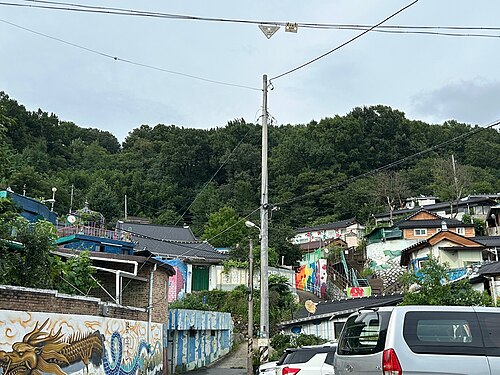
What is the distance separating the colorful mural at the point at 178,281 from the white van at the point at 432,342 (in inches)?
1353

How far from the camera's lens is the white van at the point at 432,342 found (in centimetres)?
681

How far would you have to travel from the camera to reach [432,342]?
275 inches

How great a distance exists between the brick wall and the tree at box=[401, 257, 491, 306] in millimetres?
8656

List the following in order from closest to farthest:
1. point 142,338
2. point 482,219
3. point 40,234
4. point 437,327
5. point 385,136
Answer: point 437,327
point 40,234
point 142,338
point 482,219
point 385,136

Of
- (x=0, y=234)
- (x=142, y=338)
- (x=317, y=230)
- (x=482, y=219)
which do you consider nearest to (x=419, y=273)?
(x=142, y=338)

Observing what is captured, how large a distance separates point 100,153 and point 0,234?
5752 cm

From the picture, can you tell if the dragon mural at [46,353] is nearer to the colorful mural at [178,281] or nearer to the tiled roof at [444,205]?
the colorful mural at [178,281]

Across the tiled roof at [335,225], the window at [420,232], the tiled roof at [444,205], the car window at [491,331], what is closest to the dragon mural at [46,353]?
the car window at [491,331]

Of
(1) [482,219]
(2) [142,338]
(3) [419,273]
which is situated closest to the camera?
(3) [419,273]

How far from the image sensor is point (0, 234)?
43.9 feet

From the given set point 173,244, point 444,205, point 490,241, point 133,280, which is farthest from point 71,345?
point 444,205

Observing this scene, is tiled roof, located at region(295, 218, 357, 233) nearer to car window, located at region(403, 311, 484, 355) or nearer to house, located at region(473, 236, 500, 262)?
house, located at region(473, 236, 500, 262)

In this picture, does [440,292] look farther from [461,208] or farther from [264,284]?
[461,208]

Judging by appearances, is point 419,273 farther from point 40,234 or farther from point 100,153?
point 100,153
